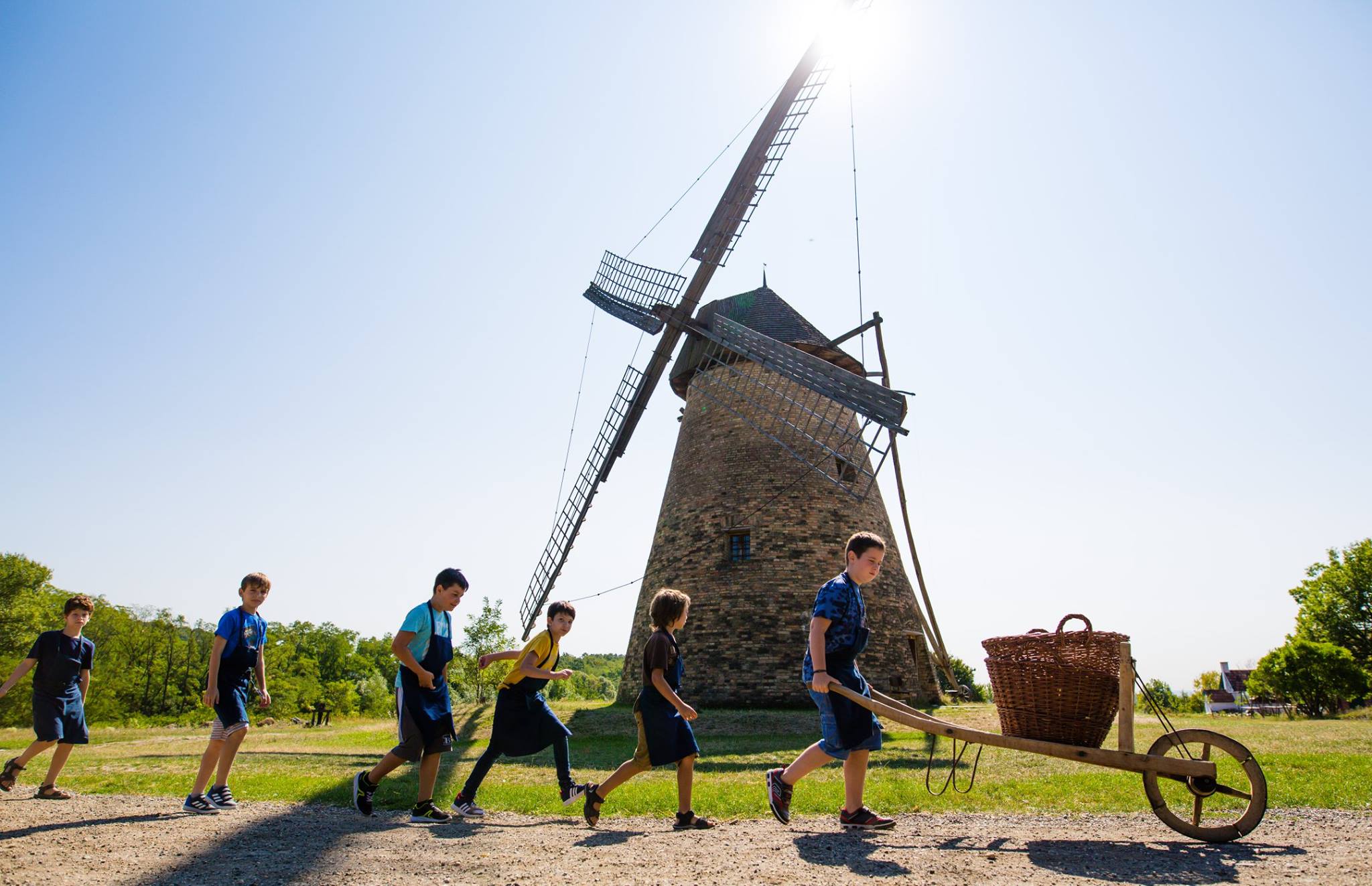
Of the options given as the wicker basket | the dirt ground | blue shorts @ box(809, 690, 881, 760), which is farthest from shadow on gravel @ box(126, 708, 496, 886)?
the wicker basket

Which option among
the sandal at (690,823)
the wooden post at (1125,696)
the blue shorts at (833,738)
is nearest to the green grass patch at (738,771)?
the sandal at (690,823)

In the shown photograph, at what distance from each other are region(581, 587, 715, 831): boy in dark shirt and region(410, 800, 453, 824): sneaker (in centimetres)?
101

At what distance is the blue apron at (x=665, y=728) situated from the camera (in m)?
5.17

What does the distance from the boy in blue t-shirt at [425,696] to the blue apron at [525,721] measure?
0.35m

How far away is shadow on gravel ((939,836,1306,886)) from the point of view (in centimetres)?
374

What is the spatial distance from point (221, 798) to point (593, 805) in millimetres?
3004

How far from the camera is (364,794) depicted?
5.58 m

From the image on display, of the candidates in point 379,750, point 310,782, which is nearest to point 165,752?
point 379,750

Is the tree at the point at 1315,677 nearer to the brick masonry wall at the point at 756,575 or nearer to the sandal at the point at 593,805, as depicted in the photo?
the brick masonry wall at the point at 756,575

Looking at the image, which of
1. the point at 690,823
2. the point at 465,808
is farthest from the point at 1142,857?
the point at 465,808

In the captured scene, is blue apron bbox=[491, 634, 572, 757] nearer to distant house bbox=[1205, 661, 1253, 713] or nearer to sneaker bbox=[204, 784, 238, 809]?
sneaker bbox=[204, 784, 238, 809]

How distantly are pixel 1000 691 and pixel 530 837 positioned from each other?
10.3ft

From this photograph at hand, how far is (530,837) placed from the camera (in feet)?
15.8

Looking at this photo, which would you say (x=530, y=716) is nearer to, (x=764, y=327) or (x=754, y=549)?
(x=754, y=549)
